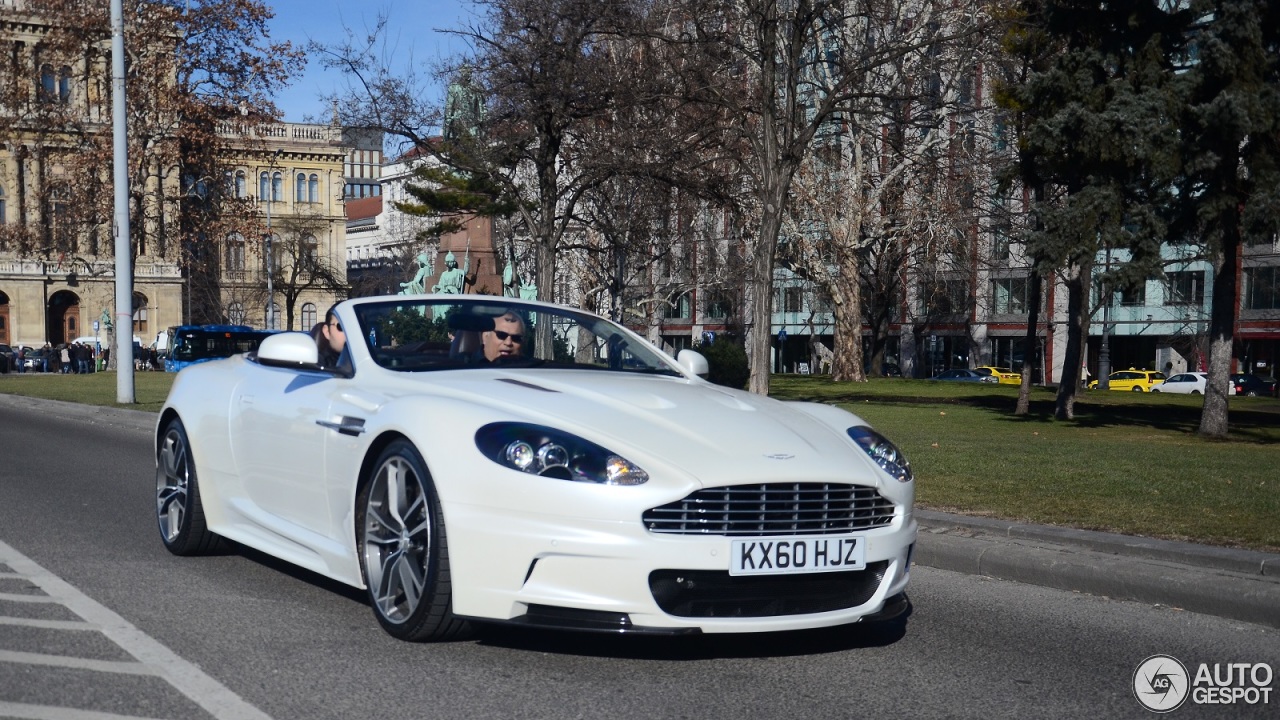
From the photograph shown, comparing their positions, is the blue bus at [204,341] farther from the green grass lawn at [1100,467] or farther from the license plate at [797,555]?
the license plate at [797,555]

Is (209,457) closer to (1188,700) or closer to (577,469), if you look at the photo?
(577,469)

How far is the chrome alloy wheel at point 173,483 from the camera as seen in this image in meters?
7.65

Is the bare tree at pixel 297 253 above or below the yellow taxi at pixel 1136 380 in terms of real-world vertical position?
above

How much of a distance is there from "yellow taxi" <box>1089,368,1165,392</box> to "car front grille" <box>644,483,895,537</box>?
57.0 meters

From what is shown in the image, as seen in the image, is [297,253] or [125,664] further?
[297,253]

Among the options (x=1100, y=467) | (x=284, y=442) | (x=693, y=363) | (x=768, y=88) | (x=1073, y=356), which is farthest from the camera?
(x=1073, y=356)

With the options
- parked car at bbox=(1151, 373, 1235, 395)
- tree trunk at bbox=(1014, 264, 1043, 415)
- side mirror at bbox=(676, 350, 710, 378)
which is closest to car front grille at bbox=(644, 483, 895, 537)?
side mirror at bbox=(676, 350, 710, 378)

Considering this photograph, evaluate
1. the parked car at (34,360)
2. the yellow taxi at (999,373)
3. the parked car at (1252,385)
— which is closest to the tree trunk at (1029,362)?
the parked car at (1252,385)

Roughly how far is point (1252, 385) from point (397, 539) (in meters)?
56.5

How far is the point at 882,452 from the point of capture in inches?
228

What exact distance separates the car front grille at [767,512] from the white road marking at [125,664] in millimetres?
1517

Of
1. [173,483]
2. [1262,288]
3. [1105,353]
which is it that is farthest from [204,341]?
[173,483]

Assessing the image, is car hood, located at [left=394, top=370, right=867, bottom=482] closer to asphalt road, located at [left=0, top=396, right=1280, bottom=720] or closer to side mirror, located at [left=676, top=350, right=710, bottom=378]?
side mirror, located at [left=676, top=350, right=710, bottom=378]

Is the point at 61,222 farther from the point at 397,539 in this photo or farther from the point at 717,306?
the point at 717,306
